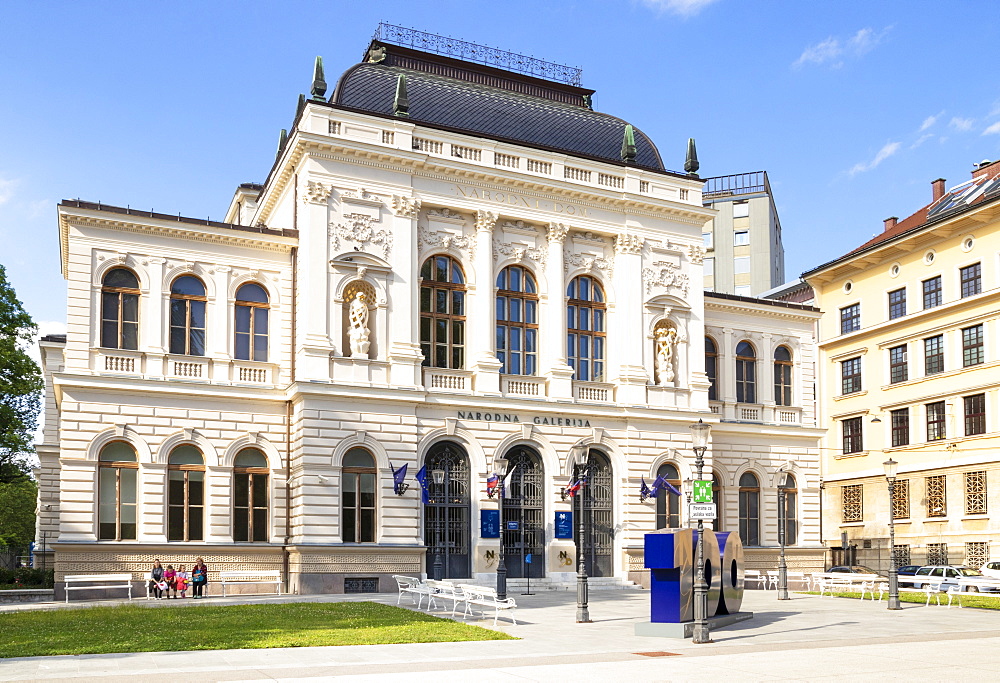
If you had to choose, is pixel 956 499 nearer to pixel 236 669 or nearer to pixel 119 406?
pixel 119 406

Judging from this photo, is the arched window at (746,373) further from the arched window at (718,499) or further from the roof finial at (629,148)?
the roof finial at (629,148)

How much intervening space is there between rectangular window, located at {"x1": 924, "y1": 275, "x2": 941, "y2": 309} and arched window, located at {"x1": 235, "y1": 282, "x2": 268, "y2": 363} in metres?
36.6

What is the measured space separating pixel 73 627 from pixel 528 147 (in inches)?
1065

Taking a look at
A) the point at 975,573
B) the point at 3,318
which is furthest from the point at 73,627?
the point at 975,573

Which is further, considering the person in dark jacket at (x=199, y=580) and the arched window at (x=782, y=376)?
the arched window at (x=782, y=376)

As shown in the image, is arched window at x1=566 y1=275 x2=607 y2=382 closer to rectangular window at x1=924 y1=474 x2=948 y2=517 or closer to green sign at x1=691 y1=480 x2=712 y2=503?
green sign at x1=691 y1=480 x2=712 y2=503

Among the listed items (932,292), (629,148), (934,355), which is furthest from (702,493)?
(932,292)

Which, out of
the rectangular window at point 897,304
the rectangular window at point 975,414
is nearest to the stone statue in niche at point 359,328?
the rectangular window at point 975,414

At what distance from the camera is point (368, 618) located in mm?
25984

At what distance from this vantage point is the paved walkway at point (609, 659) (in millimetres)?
17141

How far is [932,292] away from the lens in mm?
58188

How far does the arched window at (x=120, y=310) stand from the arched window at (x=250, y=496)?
18.8 feet

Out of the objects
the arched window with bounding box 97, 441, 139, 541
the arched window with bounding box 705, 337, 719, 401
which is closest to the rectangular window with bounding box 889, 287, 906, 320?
the arched window with bounding box 705, 337, 719, 401

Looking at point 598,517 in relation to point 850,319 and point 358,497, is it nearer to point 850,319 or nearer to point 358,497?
point 358,497
